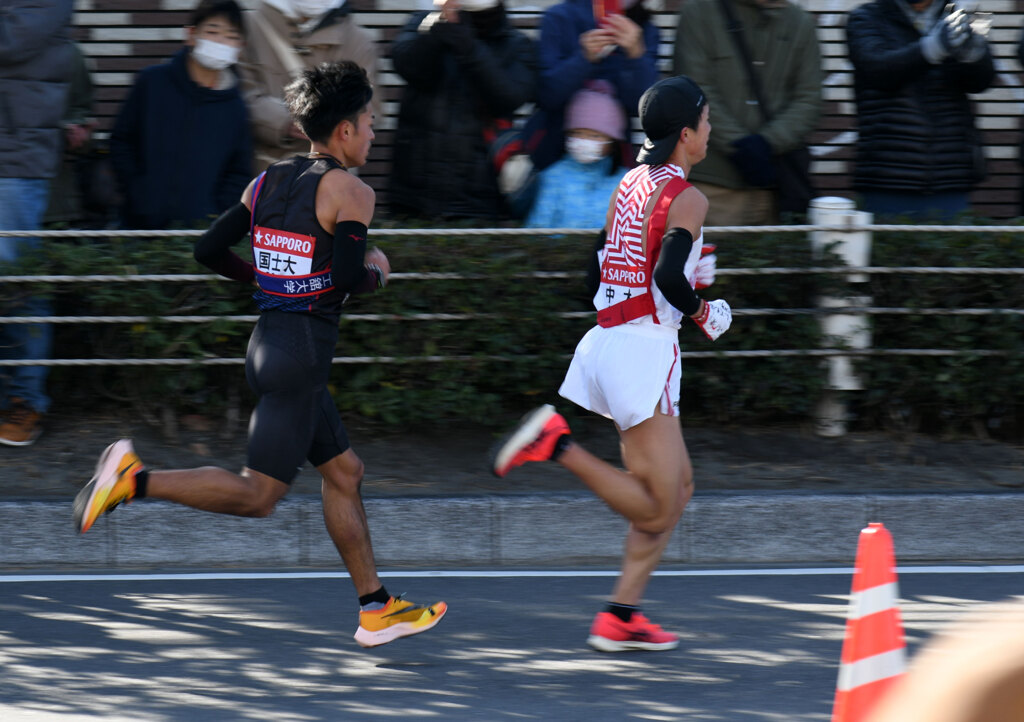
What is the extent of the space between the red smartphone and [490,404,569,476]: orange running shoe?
3.06 meters

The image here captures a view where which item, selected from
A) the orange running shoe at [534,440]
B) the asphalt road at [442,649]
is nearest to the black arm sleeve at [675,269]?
the orange running shoe at [534,440]

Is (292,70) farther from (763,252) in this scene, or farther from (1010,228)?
(1010,228)

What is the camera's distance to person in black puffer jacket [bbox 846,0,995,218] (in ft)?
23.9

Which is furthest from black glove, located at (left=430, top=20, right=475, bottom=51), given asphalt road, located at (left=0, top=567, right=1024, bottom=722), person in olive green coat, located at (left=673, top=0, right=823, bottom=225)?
asphalt road, located at (left=0, top=567, right=1024, bottom=722)

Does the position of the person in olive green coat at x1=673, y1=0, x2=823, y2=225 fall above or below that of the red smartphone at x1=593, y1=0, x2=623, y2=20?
below

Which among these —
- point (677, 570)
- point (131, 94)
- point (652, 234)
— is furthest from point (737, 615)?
point (131, 94)

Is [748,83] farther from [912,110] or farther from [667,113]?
[667,113]

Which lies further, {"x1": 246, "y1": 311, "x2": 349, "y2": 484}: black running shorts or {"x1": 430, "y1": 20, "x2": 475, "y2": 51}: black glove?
{"x1": 430, "y1": 20, "x2": 475, "y2": 51}: black glove

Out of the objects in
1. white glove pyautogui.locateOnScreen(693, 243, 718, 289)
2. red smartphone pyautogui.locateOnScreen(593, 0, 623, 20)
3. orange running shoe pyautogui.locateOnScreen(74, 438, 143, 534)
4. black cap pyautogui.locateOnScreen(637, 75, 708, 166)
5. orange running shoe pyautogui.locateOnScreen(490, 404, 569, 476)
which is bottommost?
orange running shoe pyautogui.locateOnScreen(74, 438, 143, 534)

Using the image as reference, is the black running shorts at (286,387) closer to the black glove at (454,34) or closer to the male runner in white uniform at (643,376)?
the male runner in white uniform at (643,376)

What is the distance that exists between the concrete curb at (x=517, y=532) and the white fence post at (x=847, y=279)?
3.02 feet

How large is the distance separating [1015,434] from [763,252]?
1.70 m

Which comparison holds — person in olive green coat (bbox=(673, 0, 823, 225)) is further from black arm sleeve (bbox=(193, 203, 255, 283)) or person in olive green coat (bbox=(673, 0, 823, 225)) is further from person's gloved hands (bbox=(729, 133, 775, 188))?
black arm sleeve (bbox=(193, 203, 255, 283))

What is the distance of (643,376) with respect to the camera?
15.8ft
